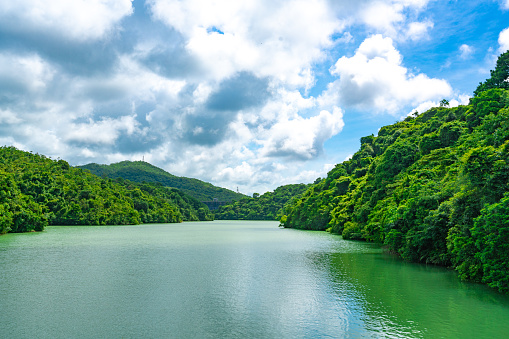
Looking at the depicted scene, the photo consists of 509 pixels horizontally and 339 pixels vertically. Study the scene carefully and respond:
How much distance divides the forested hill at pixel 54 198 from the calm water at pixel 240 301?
4012 cm

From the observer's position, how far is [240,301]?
18672mm

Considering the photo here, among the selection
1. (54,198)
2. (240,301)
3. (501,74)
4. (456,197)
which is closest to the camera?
(240,301)

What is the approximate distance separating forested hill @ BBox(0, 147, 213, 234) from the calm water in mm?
40123

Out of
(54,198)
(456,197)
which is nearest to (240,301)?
(456,197)

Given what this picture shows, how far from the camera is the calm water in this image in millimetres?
14250

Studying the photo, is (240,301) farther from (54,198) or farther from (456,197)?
(54,198)

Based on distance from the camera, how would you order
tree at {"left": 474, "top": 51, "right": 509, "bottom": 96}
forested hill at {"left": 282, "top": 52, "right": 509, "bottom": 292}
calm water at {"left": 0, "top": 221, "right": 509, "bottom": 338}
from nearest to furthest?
1. calm water at {"left": 0, "top": 221, "right": 509, "bottom": 338}
2. forested hill at {"left": 282, "top": 52, "right": 509, "bottom": 292}
3. tree at {"left": 474, "top": 51, "right": 509, "bottom": 96}

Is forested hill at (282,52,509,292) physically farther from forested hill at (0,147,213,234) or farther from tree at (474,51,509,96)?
forested hill at (0,147,213,234)

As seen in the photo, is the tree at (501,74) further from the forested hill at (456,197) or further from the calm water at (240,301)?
the calm water at (240,301)

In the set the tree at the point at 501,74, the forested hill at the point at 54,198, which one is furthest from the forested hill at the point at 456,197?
the forested hill at the point at 54,198

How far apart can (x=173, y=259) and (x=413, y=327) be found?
77.3ft

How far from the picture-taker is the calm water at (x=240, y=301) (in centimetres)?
1425

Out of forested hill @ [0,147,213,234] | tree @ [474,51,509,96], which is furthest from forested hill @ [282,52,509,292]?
forested hill @ [0,147,213,234]

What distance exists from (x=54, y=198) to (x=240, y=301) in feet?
304
